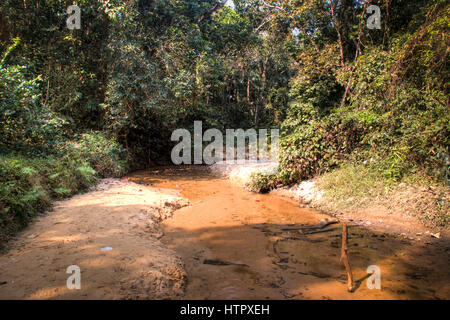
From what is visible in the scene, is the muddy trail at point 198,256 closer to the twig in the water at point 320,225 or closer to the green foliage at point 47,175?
the twig in the water at point 320,225

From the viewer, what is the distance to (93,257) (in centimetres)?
328

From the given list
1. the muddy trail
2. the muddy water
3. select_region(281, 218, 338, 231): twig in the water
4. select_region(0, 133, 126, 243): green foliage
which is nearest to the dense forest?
select_region(0, 133, 126, 243): green foliage

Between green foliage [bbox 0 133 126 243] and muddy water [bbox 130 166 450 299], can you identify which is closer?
muddy water [bbox 130 166 450 299]

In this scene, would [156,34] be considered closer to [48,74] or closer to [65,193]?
[48,74]

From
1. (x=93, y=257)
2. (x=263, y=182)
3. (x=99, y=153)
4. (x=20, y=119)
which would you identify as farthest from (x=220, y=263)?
(x=99, y=153)

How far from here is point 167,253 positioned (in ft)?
12.4

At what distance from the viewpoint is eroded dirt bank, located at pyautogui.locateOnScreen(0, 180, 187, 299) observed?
266cm

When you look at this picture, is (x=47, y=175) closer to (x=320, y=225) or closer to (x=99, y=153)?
(x=99, y=153)

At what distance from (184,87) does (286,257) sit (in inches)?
335

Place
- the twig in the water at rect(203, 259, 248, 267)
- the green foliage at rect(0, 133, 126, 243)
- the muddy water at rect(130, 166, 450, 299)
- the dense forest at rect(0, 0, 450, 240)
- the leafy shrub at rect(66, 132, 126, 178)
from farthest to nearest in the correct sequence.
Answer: the leafy shrub at rect(66, 132, 126, 178) → the dense forest at rect(0, 0, 450, 240) → the green foliage at rect(0, 133, 126, 243) → the twig in the water at rect(203, 259, 248, 267) → the muddy water at rect(130, 166, 450, 299)

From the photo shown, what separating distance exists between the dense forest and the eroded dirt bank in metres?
0.57

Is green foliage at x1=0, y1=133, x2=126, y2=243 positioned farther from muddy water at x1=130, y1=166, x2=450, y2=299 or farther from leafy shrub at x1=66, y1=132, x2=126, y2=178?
muddy water at x1=130, y1=166, x2=450, y2=299

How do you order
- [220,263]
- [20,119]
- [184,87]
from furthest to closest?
[184,87], [20,119], [220,263]
